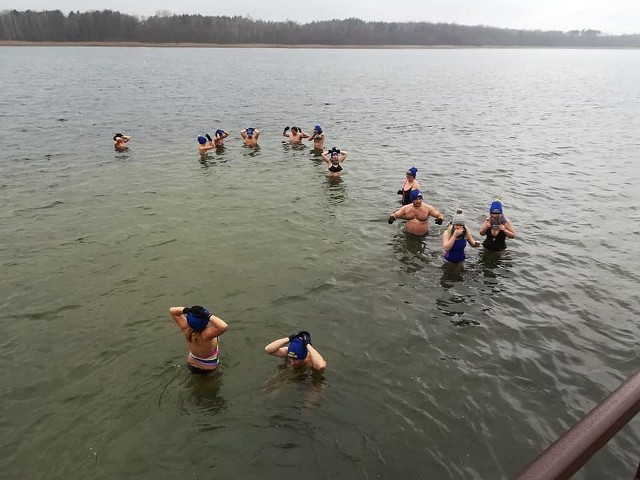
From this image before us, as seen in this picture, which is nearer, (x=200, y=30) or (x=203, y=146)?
(x=203, y=146)

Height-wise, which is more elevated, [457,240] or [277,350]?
[457,240]

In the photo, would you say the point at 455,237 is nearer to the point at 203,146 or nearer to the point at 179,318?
the point at 179,318

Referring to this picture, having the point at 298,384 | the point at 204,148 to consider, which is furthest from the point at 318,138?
the point at 298,384

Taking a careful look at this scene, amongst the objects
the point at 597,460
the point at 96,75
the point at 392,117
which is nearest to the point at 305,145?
the point at 392,117

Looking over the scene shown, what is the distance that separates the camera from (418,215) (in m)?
13.5

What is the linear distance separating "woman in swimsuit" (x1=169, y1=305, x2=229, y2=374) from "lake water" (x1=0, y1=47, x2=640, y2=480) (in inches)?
12.1

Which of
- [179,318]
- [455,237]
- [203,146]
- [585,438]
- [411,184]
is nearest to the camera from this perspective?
[585,438]

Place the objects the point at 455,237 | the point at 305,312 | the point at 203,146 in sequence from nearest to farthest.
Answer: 1. the point at 305,312
2. the point at 455,237
3. the point at 203,146

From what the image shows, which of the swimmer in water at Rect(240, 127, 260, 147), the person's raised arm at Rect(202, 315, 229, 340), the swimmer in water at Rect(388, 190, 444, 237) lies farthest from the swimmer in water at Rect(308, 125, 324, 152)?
the person's raised arm at Rect(202, 315, 229, 340)

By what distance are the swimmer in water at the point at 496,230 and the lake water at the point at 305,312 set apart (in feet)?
1.33

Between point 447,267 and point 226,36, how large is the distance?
16429 cm

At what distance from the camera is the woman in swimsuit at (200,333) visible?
774 centimetres

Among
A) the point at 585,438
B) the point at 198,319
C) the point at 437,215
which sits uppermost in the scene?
the point at 585,438

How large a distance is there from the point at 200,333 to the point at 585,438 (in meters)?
6.83
